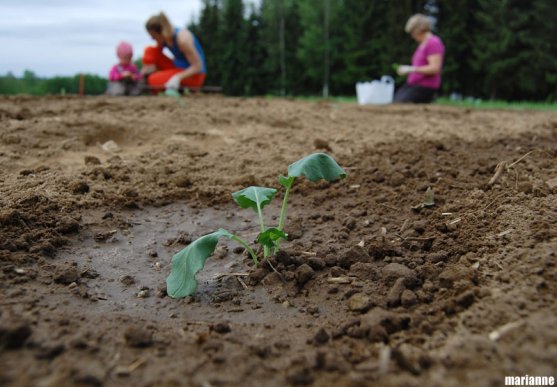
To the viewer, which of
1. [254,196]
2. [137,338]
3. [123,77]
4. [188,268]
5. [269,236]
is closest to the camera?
[137,338]

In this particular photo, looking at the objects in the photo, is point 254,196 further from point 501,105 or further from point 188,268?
point 501,105

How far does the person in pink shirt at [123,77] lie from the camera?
775 centimetres

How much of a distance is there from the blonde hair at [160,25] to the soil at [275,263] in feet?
11.2

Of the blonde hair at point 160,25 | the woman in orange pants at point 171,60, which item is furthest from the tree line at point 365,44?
the blonde hair at point 160,25

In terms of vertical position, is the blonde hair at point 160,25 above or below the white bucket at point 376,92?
above

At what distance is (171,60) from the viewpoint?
7.83m

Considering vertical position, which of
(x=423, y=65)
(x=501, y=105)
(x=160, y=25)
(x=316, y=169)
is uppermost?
(x=160, y=25)

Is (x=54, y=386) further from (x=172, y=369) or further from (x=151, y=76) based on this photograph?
(x=151, y=76)

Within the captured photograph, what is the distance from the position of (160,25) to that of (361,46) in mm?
15532

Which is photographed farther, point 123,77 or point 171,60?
point 171,60

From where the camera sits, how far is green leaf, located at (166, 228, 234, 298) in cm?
164

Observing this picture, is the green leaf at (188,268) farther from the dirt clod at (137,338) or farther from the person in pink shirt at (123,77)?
the person in pink shirt at (123,77)

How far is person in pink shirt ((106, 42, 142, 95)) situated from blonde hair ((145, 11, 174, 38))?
1.17 metres

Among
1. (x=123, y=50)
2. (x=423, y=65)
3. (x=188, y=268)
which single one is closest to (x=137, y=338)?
(x=188, y=268)
